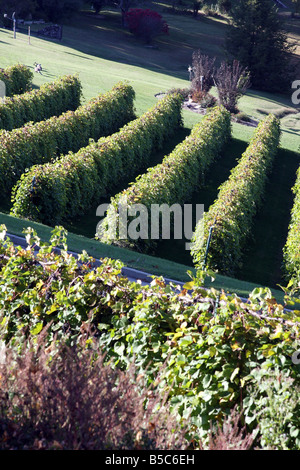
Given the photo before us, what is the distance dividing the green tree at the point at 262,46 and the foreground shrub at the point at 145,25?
11.7 m

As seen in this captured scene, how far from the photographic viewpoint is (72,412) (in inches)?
131

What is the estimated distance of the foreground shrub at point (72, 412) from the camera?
314 cm

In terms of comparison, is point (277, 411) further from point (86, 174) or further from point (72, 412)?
point (86, 174)

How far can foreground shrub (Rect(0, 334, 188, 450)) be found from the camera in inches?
124

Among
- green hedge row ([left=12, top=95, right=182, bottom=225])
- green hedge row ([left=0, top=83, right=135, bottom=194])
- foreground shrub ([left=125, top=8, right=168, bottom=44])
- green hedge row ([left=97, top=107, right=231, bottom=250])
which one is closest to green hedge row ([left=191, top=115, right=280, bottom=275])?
green hedge row ([left=97, top=107, right=231, bottom=250])

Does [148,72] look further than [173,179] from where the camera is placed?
Yes

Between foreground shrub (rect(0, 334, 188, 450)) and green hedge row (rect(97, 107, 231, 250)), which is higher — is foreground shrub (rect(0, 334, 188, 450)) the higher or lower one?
the higher one

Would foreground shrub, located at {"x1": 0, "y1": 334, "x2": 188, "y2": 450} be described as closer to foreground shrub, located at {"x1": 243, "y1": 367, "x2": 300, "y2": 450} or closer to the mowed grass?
foreground shrub, located at {"x1": 243, "y1": 367, "x2": 300, "y2": 450}

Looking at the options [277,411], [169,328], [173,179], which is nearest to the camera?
[277,411]

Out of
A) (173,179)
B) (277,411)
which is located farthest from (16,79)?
(277,411)

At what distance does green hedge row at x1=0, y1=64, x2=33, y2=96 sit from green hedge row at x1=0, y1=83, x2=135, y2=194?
427cm

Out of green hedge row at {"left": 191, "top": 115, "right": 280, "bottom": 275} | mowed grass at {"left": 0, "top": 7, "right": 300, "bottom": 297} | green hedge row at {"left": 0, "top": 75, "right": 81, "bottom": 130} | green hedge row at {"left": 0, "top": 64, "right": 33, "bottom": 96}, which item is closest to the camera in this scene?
green hedge row at {"left": 191, "top": 115, "right": 280, "bottom": 275}

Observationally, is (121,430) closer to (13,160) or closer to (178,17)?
(13,160)

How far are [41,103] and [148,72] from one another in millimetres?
21512
